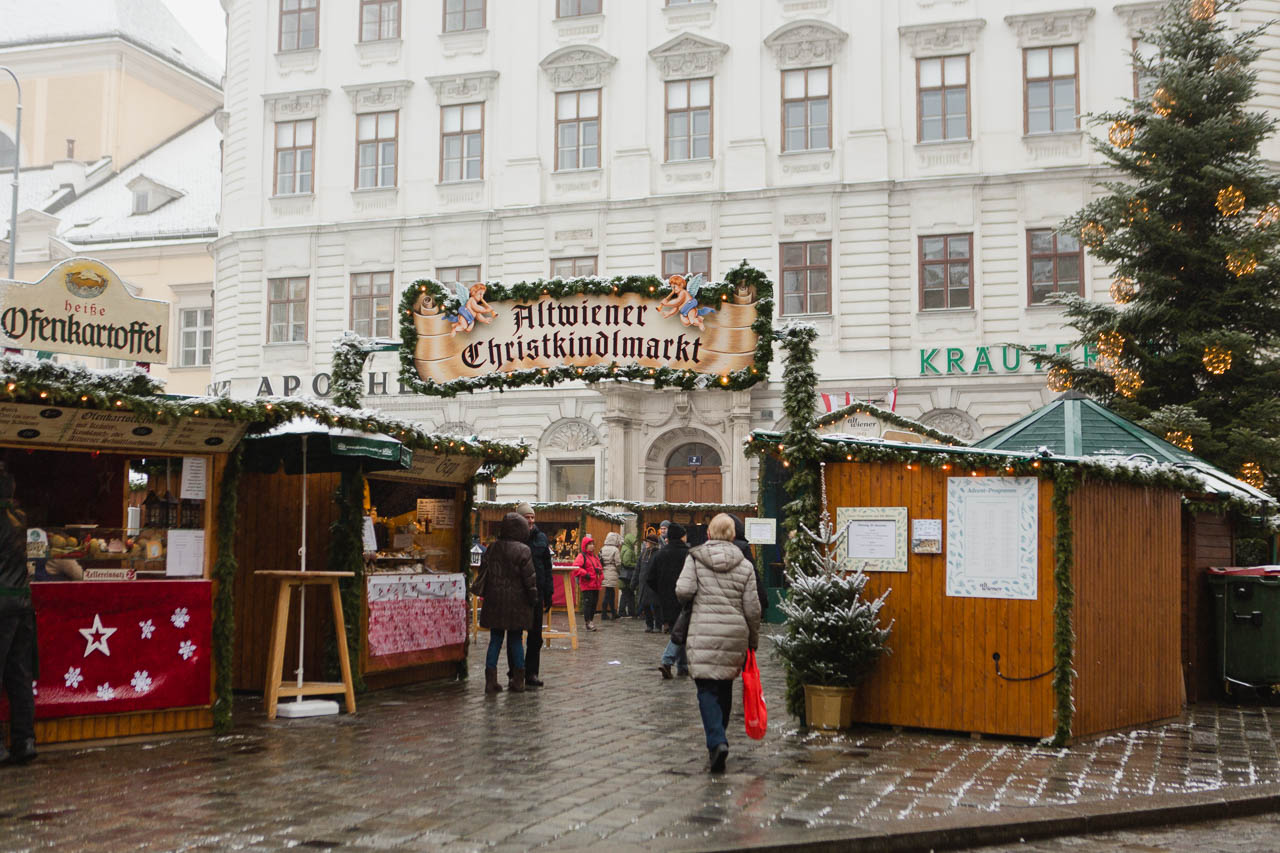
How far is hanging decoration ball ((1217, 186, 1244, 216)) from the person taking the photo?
19.6m

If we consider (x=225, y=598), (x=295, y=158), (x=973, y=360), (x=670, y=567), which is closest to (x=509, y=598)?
(x=225, y=598)

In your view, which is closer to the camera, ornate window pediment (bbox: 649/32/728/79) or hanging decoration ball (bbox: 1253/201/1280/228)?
hanging decoration ball (bbox: 1253/201/1280/228)

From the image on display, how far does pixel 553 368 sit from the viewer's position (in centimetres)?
1284

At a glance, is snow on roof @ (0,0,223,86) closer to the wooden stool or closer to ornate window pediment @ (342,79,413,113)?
ornate window pediment @ (342,79,413,113)

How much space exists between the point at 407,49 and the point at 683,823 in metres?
32.2

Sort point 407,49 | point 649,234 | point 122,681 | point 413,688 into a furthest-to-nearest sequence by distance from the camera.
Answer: point 407,49 < point 649,234 < point 413,688 < point 122,681

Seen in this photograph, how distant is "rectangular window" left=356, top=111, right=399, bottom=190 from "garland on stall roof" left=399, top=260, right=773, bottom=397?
926 inches

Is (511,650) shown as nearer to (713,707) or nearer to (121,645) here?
(121,645)

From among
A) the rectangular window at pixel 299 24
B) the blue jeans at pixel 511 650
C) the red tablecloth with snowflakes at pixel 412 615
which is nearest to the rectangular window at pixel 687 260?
the rectangular window at pixel 299 24

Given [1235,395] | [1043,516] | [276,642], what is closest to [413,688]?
[276,642]

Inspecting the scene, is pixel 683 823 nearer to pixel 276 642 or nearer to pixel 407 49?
pixel 276 642

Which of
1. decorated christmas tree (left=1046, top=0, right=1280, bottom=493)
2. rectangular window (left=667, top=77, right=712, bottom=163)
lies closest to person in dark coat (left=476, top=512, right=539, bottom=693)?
decorated christmas tree (left=1046, top=0, right=1280, bottom=493)

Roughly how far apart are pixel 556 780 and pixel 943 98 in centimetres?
2711

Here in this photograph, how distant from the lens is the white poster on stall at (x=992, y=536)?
10.5m
